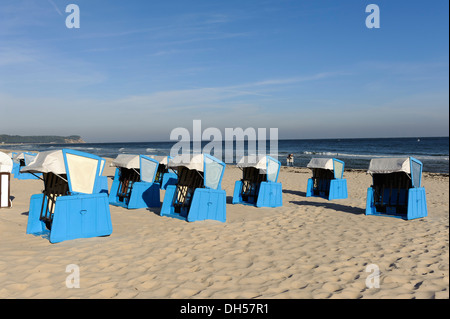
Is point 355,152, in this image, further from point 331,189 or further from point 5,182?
point 5,182

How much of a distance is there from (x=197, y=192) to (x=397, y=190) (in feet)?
18.9

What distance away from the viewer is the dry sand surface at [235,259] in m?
4.27

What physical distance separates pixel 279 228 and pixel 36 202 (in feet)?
17.7

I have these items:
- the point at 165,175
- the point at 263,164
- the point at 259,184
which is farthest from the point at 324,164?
the point at 165,175

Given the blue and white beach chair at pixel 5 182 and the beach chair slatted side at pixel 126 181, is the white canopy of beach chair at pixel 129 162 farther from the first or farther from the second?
the blue and white beach chair at pixel 5 182

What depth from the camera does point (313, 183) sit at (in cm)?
1384

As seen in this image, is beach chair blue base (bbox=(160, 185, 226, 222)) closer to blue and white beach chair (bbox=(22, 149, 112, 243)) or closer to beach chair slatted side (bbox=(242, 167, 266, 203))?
blue and white beach chair (bbox=(22, 149, 112, 243))

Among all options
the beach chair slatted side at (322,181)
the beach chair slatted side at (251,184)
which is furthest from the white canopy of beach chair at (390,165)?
the beach chair slatted side at (322,181)

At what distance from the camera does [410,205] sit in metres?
8.77

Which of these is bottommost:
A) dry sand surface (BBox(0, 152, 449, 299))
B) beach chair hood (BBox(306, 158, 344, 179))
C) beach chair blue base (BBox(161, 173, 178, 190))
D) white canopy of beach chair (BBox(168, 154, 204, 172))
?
dry sand surface (BBox(0, 152, 449, 299))

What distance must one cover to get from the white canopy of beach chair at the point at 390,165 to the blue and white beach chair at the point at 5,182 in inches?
410

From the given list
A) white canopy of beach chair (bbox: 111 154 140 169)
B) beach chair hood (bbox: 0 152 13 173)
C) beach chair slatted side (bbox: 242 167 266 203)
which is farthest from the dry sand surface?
beach chair slatted side (bbox: 242 167 266 203)

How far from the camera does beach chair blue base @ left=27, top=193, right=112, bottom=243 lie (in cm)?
618

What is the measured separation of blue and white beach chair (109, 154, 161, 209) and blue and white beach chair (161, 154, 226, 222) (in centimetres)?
148
